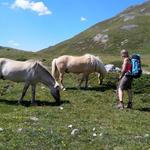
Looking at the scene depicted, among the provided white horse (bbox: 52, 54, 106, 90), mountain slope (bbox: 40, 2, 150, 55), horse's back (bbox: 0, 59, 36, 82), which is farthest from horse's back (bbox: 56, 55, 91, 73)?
mountain slope (bbox: 40, 2, 150, 55)

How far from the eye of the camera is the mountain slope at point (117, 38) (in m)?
114

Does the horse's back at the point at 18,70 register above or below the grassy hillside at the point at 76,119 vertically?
above

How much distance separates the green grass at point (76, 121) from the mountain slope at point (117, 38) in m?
77.4

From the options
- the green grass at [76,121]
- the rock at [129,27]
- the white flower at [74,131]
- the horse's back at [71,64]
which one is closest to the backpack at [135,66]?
the green grass at [76,121]

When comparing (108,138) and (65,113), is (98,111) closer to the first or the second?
(65,113)

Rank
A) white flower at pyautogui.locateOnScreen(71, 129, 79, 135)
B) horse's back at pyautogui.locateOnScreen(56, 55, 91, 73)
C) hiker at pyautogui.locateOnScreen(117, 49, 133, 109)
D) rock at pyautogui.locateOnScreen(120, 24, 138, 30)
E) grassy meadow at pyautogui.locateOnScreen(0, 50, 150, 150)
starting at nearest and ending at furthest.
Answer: grassy meadow at pyautogui.locateOnScreen(0, 50, 150, 150), white flower at pyautogui.locateOnScreen(71, 129, 79, 135), hiker at pyautogui.locateOnScreen(117, 49, 133, 109), horse's back at pyautogui.locateOnScreen(56, 55, 91, 73), rock at pyautogui.locateOnScreen(120, 24, 138, 30)

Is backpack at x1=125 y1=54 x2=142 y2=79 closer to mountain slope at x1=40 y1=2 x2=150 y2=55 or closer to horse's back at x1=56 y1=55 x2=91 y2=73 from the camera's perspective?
horse's back at x1=56 y1=55 x2=91 y2=73

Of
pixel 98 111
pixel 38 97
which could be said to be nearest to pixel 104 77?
pixel 38 97

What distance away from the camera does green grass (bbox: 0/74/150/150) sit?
14188 millimetres

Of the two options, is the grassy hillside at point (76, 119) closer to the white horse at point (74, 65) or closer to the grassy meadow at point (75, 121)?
the grassy meadow at point (75, 121)

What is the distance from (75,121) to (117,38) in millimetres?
104063

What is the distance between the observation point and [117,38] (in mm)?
121250

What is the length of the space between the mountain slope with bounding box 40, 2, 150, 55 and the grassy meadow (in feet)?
254

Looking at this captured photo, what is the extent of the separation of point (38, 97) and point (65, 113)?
18.9 feet
